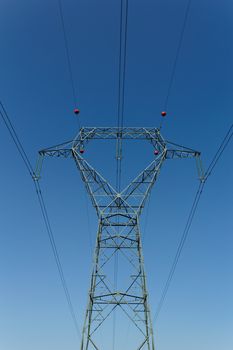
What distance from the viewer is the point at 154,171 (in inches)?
1005

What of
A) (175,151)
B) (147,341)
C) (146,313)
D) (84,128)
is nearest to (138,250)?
(146,313)

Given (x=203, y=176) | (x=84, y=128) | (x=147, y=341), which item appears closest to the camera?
(x=147, y=341)

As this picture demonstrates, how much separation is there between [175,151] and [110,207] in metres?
5.91

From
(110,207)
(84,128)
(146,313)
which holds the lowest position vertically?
(146,313)

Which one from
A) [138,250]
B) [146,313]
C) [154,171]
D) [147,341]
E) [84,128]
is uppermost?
[84,128]

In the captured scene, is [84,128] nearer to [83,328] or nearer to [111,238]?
[111,238]

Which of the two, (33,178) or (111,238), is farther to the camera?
(111,238)

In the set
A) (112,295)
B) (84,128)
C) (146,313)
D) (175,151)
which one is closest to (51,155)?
(84,128)

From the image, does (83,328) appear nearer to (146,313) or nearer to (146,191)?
(146,313)

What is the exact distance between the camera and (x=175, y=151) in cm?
2594

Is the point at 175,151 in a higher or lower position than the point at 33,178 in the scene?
higher

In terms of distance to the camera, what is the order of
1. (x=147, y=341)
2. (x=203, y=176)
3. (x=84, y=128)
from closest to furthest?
(x=147, y=341), (x=203, y=176), (x=84, y=128)

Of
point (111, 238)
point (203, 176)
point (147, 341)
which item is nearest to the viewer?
point (147, 341)

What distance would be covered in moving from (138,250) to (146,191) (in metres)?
3.93
